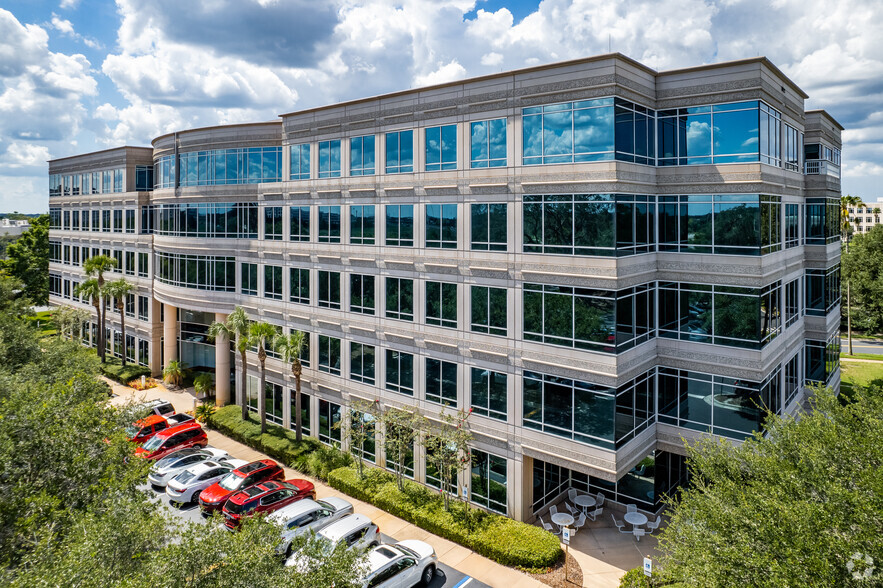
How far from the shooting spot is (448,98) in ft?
84.2

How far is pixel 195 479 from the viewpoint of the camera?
26.8m

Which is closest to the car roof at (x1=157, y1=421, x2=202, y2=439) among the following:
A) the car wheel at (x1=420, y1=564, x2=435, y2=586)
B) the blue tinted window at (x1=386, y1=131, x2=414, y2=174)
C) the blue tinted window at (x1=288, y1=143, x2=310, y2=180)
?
the blue tinted window at (x1=288, y1=143, x2=310, y2=180)

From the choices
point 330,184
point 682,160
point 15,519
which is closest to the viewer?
point 15,519

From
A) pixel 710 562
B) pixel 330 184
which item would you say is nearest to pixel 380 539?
pixel 710 562

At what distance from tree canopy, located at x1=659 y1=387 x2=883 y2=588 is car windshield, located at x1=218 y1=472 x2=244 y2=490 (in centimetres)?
1837

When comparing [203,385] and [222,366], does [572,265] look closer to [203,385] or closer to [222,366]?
[222,366]

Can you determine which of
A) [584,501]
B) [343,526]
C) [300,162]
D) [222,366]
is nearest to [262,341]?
[222,366]

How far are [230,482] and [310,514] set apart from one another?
5.55 m

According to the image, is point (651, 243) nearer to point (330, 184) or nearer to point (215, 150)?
point (330, 184)

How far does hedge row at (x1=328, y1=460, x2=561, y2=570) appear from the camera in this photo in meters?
21.1

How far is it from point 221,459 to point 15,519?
15.7 m

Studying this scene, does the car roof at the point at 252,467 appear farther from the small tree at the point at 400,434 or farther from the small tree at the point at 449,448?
the small tree at the point at 449,448

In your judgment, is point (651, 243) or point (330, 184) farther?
point (330, 184)

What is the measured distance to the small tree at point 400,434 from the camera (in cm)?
2589
